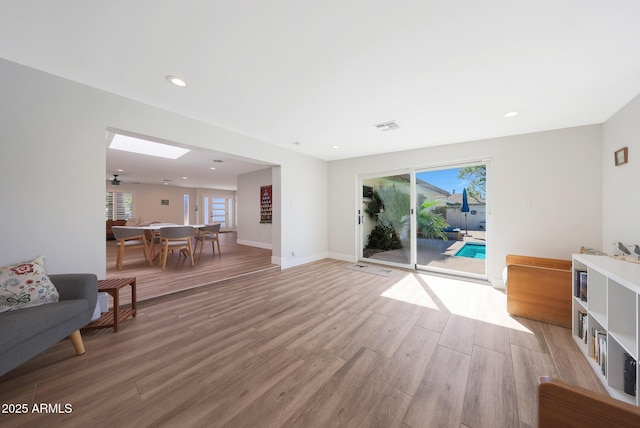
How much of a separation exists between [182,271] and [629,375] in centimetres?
518

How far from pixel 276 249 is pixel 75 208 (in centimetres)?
282

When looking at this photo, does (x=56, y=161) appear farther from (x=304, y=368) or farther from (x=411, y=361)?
(x=411, y=361)

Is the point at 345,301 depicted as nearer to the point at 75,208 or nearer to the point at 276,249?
the point at 276,249

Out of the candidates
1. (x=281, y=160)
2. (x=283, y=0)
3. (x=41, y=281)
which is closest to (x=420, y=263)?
(x=281, y=160)

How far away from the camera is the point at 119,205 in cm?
898

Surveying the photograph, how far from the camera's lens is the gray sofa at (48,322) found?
1.31m

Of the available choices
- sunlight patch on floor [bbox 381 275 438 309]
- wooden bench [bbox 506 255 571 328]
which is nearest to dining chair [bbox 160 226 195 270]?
sunlight patch on floor [bbox 381 275 438 309]

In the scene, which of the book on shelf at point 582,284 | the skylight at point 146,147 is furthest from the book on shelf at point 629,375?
the skylight at point 146,147

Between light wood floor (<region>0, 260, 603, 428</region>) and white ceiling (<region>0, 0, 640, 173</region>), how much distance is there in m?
2.39

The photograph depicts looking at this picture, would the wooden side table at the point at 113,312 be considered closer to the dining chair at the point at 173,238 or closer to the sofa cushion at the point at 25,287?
the sofa cushion at the point at 25,287

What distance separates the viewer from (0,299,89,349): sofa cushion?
1307 millimetres

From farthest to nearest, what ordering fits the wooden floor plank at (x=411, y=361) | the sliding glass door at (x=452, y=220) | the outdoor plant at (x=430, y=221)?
the outdoor plant at (x=430, y=221)
the sliding glass door at (x=452, y=220)
the wooden floor plank at (x=411, y=361)

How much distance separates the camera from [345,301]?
9.39ft

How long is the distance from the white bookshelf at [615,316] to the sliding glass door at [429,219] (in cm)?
186
